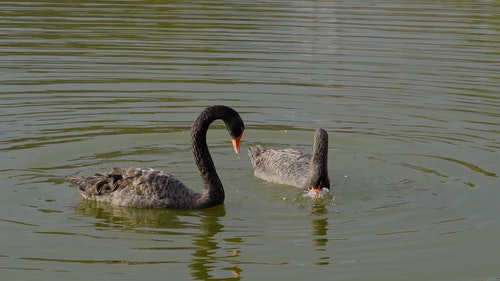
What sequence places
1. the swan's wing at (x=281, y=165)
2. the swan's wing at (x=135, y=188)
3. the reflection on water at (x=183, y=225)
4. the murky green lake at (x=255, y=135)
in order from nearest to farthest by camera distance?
the reflection on water at (x=183, y=225) → the murky green lake at (x=255, y=135) → the swan's wing at (x=135, y=188) → the swan's wing at (x=281, y=165)

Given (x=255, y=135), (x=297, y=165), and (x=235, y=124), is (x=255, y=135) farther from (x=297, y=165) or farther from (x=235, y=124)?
(x=235, y=124)

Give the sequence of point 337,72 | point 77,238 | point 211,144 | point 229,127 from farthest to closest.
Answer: point 337,72 → point 211,144 → point 229,127 → point 77,238

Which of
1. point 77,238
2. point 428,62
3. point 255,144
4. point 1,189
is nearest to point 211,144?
point 255,144

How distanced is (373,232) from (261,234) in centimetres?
94

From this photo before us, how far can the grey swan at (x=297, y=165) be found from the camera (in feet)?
38.8

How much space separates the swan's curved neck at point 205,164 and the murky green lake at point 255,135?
19 cm

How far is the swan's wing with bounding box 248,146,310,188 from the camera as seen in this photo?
488 inches

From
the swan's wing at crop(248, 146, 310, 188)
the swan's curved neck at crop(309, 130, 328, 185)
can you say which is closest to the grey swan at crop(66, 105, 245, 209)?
the swan's curved neck at crop(309, 130, 328, 185)

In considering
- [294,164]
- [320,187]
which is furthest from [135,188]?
[294,164]

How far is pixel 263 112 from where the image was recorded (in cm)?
1527

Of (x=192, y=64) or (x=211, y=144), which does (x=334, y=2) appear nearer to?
(x=192, y=64)

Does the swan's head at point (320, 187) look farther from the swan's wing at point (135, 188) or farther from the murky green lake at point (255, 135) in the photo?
the swan's wing at point (135, 188)

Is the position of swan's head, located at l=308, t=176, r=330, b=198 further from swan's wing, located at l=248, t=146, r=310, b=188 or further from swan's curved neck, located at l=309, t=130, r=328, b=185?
swan's wing, located at l=248, t=146, r=310, b=188

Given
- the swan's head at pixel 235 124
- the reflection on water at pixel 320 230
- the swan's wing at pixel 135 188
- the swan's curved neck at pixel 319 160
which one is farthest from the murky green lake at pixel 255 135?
the swan's head at pixel 235 124
